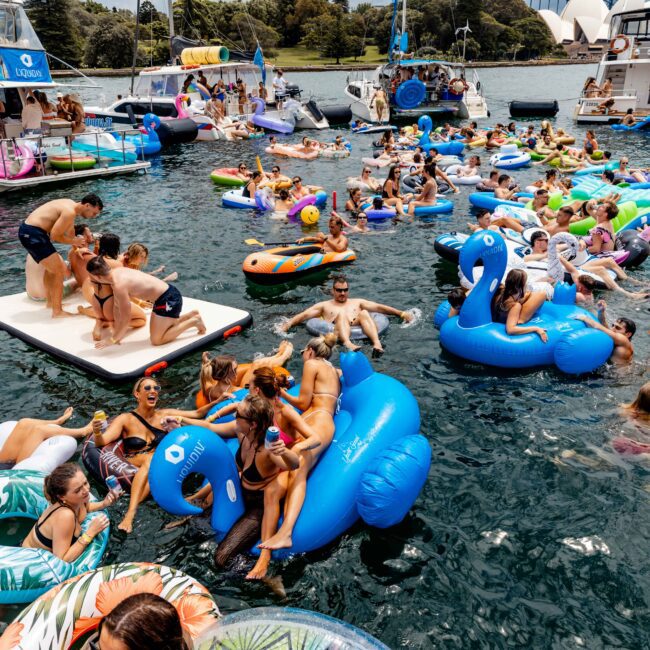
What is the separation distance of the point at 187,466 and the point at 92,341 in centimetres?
425

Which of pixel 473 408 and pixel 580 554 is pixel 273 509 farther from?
pixel 473 408

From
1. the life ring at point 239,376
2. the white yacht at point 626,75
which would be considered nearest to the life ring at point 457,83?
the white yacht at point 626,75

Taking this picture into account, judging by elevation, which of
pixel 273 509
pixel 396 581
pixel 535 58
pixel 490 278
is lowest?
pixel 396 581

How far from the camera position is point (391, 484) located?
448cm

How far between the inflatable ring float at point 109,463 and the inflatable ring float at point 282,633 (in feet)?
7.83

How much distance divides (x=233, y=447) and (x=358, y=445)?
1.13 m

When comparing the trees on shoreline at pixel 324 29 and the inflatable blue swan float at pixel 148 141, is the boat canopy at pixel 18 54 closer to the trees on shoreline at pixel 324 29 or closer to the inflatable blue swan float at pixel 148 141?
the inflatable blue swan float at pixel 148 141

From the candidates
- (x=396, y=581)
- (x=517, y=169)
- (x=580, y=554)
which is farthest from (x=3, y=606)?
(x=517, y=169)

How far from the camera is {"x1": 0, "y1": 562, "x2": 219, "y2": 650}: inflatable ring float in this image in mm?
3230

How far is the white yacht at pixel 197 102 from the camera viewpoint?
26.5 m

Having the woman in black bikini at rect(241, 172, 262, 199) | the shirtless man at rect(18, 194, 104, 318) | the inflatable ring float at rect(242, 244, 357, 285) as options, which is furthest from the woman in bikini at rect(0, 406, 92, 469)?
the woman in black bikini at rect(241, 172, 262, 199)

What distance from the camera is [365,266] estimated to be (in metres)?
11.2

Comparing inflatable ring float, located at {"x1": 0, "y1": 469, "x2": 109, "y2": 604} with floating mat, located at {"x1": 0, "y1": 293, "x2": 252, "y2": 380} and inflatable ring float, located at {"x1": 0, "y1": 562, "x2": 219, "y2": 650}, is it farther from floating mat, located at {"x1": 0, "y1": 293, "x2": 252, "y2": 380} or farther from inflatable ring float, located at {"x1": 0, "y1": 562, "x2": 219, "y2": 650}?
floating mat, located at {"x1": 0, "y1": 293, "x2": 252, "y2": 380}

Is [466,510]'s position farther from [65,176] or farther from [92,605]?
[65,176]
